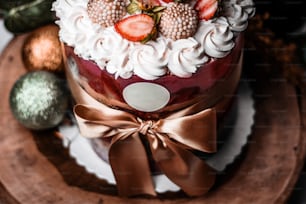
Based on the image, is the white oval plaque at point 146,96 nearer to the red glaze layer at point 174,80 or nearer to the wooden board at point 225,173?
the red glaze layer at point 174,80

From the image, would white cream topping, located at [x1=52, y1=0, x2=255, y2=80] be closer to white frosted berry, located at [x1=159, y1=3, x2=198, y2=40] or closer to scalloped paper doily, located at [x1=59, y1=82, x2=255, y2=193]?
white frosted berry, located at [x1=159, y1=3, x2=198, y2=40]

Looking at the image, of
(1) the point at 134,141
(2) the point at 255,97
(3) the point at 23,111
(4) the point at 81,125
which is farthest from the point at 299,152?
(3) the point at 23,111

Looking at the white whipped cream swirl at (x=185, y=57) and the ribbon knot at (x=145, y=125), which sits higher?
the white whipped cream swirl at (x=185, y=57)

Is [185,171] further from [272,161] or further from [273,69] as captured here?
[273,69]

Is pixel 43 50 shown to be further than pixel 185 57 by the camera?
Yes

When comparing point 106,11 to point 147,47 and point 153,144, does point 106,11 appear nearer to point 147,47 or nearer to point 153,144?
point 147,47

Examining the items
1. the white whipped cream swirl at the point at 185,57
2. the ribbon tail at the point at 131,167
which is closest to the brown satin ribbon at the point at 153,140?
the ribbon tail at the point at 131,167

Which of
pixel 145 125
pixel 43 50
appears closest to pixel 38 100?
pixel 43 50
